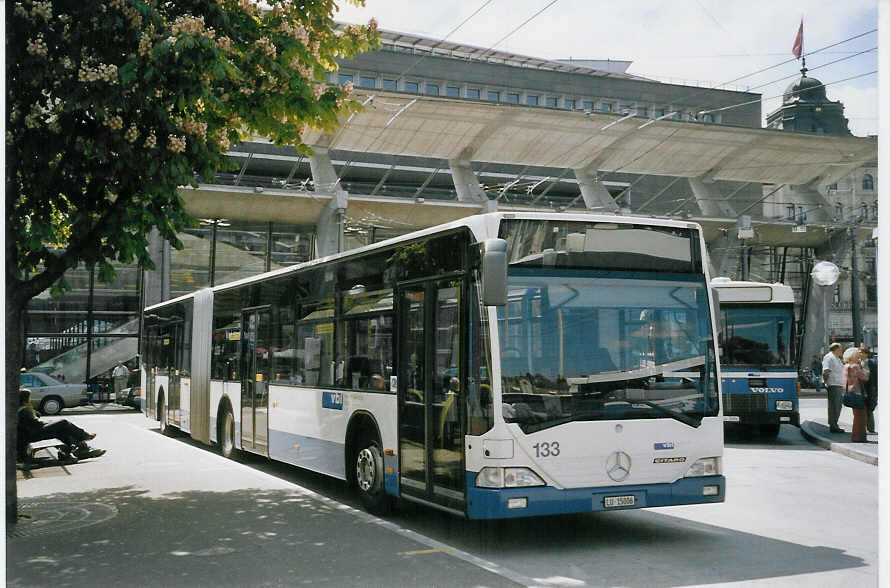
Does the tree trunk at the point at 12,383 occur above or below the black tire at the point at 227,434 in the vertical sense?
above

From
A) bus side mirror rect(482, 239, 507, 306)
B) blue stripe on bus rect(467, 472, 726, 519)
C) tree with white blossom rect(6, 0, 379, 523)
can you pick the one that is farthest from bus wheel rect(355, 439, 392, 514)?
bus side mirror rect(482, 239, 507, 306)

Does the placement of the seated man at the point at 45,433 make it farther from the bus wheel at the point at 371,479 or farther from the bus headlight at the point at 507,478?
the bus headlight at the point at 507,478

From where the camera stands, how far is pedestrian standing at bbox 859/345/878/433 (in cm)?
1605

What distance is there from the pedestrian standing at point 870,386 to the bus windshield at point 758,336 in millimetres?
1303

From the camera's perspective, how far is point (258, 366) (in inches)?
553

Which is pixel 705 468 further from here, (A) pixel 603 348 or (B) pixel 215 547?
(B) pixel 215 547

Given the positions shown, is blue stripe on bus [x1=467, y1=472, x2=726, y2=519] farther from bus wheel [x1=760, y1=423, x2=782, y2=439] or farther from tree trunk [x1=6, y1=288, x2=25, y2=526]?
bus wheel [x1=760, y1=423, x2=782, y2=439]

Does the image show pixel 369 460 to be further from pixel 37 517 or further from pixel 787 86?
pixel 787 86

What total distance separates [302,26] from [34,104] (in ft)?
8.75

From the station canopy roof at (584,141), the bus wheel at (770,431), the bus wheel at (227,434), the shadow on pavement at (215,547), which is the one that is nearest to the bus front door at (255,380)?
the bus wheel at (227,434)

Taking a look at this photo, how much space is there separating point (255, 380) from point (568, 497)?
7384 millimetres

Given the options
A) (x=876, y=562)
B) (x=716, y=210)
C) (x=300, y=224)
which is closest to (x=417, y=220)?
(x=300, y=224)

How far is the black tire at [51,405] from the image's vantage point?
28.2m

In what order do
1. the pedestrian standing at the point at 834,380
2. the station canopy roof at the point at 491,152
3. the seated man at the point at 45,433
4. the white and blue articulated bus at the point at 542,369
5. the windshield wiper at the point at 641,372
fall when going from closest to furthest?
1. the white and blue articulated bus at the point at 542,369
2. the windshield wiper at the point at 641,372
3. the seated man at the point at 45,433
4. the pedestrian standing at the point at 834,380
5. the station canopy roof at the point at 491,152
